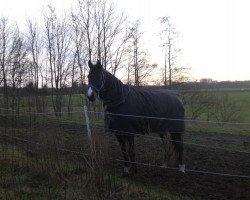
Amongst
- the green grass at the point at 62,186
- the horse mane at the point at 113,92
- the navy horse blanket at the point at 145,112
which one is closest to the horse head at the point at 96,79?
the horse mane at the point at 113,92

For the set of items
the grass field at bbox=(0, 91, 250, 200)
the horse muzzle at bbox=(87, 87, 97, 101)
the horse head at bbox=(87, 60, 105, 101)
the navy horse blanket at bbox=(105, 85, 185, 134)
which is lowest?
the grass field at bbox=(0, 91, 250, 200)

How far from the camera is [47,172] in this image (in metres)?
6.37

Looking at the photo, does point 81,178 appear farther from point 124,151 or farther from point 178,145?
point 178,145

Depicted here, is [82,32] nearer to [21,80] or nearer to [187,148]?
[21,80]

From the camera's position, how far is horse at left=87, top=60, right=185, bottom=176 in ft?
23.6

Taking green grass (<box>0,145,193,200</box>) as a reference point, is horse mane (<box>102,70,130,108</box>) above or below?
above

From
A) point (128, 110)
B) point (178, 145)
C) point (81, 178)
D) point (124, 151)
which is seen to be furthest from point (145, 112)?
point (81, 178)

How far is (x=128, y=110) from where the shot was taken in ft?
24.0

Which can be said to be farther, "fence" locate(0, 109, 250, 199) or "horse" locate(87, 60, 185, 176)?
"horse" locate(87, 60, 185, 176)

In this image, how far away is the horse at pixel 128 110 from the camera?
7188 millimetres

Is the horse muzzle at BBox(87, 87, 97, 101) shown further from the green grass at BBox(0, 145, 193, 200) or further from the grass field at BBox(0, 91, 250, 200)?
the green grass at BBox(0, 145, 193, 200)

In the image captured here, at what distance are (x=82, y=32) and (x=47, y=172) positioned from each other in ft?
86.9

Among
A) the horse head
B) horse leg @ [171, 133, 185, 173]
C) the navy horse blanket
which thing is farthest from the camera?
horse leg @ [171, 133, 185, 173]

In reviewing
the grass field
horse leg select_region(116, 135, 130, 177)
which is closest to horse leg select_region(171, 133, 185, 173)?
the grass field
